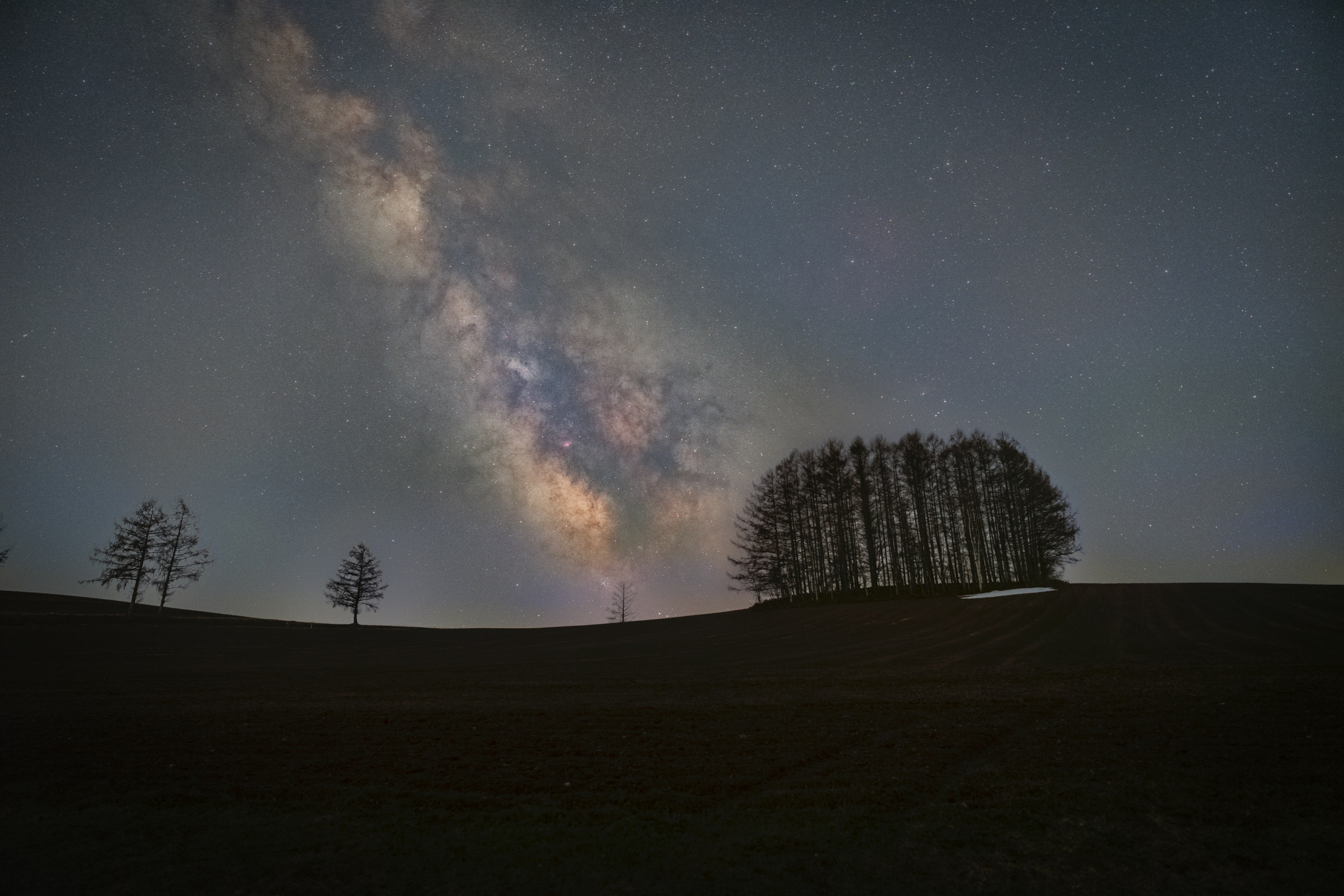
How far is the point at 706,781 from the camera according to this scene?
7.29 metres

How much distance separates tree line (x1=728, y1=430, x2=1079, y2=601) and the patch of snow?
11.0ft

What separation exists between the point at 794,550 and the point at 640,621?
14.9m

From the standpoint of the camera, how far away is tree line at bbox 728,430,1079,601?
48.7 meters

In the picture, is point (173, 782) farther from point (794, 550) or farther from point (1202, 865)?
point (794, 550)

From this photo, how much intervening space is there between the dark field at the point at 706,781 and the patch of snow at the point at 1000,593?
2220 centimetres

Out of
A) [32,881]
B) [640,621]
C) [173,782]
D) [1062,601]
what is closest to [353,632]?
[640,621]

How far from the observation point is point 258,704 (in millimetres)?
13516

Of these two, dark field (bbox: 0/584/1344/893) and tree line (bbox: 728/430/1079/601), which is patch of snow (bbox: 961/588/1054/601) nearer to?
tree line (bbox: 728/430/1079/601)

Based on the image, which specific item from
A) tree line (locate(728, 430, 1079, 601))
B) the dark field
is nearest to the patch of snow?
tree line (locate(728, 430, 1079, 601))

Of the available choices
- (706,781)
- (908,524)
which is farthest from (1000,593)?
(706,781)

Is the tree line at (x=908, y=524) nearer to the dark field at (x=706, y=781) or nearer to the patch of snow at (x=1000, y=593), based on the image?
the patch of snow at (x=1000, y=593)

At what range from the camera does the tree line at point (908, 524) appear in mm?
48719

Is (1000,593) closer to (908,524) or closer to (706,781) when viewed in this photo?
(908,524)

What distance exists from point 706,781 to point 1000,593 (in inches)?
1657
